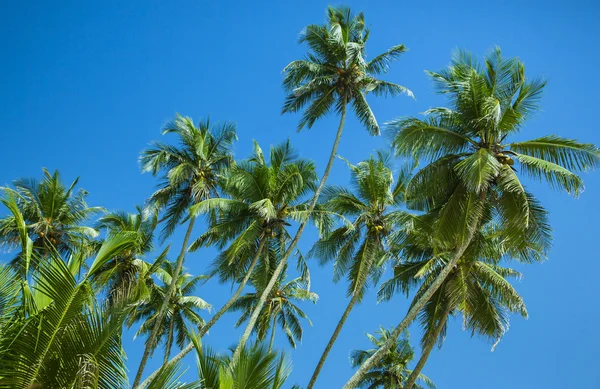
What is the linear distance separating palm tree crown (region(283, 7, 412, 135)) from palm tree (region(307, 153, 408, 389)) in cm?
327

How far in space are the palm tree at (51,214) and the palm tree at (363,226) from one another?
1023 cm

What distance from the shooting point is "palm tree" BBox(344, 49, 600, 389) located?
589 inches

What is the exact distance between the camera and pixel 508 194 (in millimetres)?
15625

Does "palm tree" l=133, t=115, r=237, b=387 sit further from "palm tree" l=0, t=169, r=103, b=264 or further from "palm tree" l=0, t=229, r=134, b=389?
"palm tree" l=0, t=229, r=134, b=389

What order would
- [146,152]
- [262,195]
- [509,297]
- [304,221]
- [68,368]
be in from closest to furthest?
1. [68,368]
2. [509,297]
3. [304,221]
4. [262,195]
5. [146,152]

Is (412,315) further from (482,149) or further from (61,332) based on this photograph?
(61,332)

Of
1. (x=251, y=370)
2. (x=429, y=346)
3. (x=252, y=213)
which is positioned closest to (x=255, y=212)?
(x=252, y=213)

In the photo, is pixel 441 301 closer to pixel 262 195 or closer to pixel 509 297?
pixel 509 297

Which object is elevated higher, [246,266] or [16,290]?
[246,266]

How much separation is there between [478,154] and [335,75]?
974cm

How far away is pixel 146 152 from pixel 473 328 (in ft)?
45.1

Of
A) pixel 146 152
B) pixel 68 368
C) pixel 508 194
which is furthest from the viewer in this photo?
pixel 146 152

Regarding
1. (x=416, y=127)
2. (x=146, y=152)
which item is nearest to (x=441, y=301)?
(x=416, y=127)

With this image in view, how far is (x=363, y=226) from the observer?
20484mm
